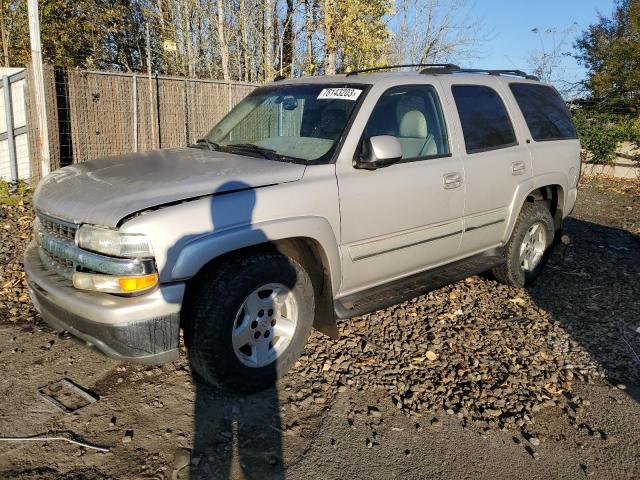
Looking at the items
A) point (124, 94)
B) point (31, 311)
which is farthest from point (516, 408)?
point (124, 94)

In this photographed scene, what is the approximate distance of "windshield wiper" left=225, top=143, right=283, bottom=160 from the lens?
359cm

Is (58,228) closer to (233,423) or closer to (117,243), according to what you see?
(117,243)

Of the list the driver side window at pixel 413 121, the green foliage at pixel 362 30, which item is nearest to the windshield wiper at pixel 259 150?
the driver side window at pixel 413 121

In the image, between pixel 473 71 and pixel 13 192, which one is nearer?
pixel 473 71

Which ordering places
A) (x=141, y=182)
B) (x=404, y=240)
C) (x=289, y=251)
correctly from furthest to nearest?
1. (x=404, y=240)
2. (x=289, y=251)
3. (x=141, y=182)

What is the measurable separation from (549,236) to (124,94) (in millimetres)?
7315

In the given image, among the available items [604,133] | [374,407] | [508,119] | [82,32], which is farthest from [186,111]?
[604,133]

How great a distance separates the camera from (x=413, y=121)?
13.5 feet

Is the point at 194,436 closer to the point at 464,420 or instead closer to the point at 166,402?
the point at 166,402

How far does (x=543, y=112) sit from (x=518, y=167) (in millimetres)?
920

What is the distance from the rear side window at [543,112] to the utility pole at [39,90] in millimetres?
6401

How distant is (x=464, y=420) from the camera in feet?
10.2

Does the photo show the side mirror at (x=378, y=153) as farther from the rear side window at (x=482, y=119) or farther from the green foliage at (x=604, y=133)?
the green foliage at (x=604, y=133)

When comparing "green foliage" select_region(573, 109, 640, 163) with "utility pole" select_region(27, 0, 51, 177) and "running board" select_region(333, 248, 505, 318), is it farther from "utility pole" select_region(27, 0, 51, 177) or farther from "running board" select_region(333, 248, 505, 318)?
"utility pole" select_region(27, 0, 51, 177)
